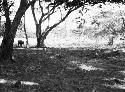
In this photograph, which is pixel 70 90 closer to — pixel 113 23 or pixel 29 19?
pixel 113 23

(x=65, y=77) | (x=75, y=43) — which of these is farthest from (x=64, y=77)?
(x=75, y=43)

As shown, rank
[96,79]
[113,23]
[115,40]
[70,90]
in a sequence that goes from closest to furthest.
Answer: [70,90] → [96,79] → [115,40] → [113,23]

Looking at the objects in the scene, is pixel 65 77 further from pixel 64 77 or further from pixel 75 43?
pixel 75 43

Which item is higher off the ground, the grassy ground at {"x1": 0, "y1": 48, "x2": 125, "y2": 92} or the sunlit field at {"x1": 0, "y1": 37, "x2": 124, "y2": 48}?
the sunlit field at {"x1": 0, "y1": 37, "x2": 124, "y2": 48}

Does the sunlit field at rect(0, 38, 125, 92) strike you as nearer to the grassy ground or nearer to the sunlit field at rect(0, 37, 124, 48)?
the grassy ground

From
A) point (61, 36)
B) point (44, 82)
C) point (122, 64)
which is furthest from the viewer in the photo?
point (61, 36)

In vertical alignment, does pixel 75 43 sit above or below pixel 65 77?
above

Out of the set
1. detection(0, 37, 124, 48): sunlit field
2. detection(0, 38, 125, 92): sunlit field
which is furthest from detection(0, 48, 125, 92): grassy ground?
detection(0, 37, 124, 48): sunlit field

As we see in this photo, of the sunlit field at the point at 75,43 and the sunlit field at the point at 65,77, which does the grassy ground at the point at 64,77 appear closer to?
the sunlit field at the point at 65,77

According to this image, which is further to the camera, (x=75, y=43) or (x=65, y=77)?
(x=75, y=43)

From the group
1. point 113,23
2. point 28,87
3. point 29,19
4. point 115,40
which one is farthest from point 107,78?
point 29,19

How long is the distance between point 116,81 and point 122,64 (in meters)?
7.13

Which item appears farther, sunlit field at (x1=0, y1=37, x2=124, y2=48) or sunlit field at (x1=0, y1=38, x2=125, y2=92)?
sunlit field at (x1=0, y1=37, x2=124, y2=48)

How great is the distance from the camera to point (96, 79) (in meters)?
15.9
